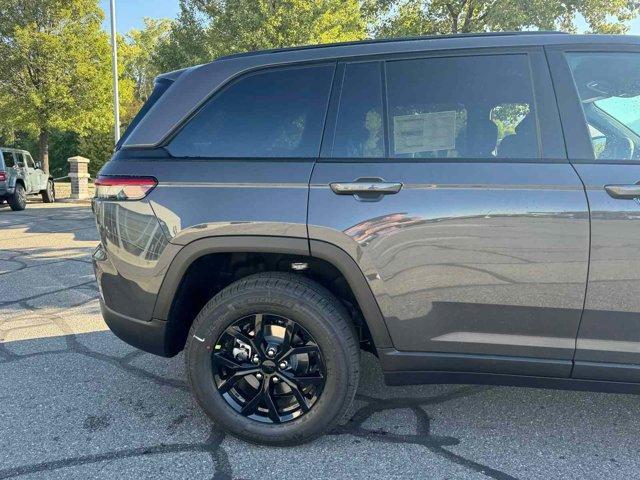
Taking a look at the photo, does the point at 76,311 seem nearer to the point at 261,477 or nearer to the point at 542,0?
the point at 261,477

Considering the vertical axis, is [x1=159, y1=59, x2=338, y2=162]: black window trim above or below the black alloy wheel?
above

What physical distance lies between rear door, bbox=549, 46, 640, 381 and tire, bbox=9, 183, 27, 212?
14.1m

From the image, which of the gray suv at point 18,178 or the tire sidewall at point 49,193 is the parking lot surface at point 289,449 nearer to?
the gray suv at point 18,178

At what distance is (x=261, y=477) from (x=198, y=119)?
68.7 inches

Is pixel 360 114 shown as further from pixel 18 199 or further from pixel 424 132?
pixel 18 199

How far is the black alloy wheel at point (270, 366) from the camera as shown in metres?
2.45

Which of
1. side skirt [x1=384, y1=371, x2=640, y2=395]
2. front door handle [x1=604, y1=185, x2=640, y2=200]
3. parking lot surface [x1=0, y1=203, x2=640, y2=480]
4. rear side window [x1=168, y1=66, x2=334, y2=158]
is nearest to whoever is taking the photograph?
front door handle [x1=604, y1=185, x2=640, y2=200]

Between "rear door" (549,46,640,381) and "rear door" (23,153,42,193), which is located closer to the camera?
"rear door" (549,46,640,381)

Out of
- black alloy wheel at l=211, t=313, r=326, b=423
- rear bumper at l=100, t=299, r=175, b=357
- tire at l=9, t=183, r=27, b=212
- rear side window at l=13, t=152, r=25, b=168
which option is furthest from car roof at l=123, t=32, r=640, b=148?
rear side window at l=13, t=152, r=25, b=168

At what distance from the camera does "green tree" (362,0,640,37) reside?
39.3 feet

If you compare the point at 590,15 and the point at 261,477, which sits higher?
the point at 590,15

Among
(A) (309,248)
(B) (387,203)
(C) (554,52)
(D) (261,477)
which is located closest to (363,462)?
(D) (261,477)

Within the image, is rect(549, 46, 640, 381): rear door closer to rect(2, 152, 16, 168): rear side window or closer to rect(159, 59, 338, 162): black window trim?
rect(159, 59, 338, 162): black window trim

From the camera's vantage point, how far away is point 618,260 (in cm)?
208
